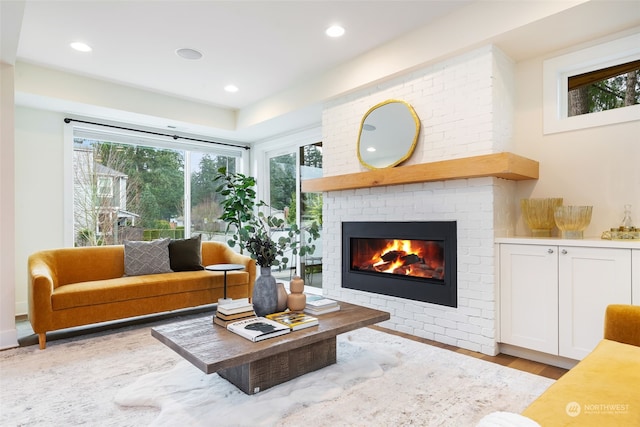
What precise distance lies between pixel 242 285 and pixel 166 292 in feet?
2.82

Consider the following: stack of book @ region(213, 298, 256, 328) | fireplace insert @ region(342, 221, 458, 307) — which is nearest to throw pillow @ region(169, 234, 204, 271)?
fireplace insert @ region(342, 221, 458, 307)

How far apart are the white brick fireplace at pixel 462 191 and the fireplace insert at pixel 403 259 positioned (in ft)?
0.21

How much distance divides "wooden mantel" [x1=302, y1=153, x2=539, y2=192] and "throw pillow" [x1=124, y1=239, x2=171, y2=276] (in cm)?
211

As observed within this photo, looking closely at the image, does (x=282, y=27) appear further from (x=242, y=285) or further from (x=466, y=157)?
(x=242, y=285)

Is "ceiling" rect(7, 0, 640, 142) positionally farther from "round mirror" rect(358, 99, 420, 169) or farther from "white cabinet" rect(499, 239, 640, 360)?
"white cabinet" rect(499, 239, 640, 360)

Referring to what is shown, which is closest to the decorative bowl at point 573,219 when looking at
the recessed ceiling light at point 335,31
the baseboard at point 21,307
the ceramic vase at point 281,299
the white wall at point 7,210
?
the ceramic vase at point 281,299

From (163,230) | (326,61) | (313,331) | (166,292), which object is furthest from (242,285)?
(326,61)

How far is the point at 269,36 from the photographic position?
321 centimetres

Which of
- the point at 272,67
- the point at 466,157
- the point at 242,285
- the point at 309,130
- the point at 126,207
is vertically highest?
the point at 272,67

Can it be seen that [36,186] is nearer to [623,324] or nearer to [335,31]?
[335,31]

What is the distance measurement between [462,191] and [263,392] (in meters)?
2.11

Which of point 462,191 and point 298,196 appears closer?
point 462,191

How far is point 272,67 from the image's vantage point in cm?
385

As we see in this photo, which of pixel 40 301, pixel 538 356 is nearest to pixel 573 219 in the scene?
pixel 538 356
